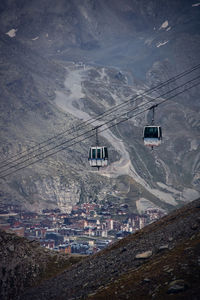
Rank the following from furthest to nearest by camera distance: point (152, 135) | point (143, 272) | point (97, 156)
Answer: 1. point (97, 156)
2. point (152, 135)
3. point (143, 272)

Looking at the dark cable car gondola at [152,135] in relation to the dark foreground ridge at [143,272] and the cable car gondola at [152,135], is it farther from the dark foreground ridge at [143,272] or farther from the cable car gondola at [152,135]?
the dark foreground ridge at [143,272]

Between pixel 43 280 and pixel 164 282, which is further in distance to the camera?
pixel 43 280

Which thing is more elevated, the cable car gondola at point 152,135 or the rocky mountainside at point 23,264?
the cable car gondola at point 152,135

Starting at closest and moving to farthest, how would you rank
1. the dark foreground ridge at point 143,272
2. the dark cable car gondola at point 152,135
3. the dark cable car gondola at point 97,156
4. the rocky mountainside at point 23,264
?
the dark foreground ridge at point 143,272, the dark cable car gondola at point 152,135, the rocky mountainside at point 23,264, the dark cable car gondola at point 97,156

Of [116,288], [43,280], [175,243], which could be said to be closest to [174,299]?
[116,288]

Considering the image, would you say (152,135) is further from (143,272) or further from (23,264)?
(143,272)

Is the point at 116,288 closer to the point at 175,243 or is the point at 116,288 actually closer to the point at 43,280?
the point at 175,243

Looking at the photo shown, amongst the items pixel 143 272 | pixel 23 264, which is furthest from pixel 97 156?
pixel 143 272

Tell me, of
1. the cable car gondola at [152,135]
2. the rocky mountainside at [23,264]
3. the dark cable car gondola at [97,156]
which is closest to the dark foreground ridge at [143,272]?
the rocky mountainside at [23,264]
